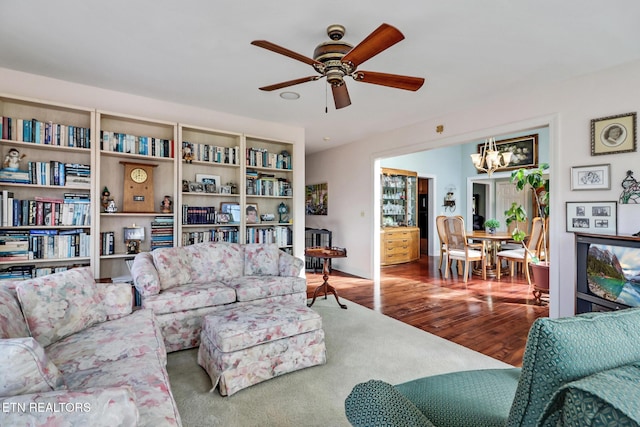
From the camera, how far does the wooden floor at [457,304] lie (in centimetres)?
292

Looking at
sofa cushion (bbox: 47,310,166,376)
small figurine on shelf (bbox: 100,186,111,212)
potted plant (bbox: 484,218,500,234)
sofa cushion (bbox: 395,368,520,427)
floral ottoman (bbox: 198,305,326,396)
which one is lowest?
floral ottoman (bbox: 198,305,326,396)

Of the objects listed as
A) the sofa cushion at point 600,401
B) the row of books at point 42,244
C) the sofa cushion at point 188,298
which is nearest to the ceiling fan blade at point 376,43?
the sofa cushion at point 600,401

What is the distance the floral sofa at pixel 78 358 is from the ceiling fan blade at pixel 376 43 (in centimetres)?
189

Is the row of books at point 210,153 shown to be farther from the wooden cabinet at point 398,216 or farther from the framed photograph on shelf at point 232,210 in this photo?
the wooden cabinet at point 398,216

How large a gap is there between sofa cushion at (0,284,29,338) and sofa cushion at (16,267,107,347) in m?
0.06

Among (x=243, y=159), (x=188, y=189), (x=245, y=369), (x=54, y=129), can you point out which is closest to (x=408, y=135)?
(x=243, y=159)

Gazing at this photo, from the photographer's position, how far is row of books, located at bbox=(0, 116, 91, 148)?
2.85m

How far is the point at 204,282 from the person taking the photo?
3.11 metres

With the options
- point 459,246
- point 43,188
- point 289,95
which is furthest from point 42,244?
point 459,246

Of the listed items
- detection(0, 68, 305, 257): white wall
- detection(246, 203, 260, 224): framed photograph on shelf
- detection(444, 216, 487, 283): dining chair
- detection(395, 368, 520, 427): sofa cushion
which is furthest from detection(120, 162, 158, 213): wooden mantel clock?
detection(444, 216, 487, 283): dining chair

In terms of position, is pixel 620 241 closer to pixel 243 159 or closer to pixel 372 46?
pixel 372 46

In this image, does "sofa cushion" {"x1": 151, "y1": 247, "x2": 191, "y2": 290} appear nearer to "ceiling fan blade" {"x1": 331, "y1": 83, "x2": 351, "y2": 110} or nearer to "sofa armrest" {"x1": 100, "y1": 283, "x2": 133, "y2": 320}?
"sofa armrest" {"x1": 100, "y1": 283, "x2": 133, "y2": 320}

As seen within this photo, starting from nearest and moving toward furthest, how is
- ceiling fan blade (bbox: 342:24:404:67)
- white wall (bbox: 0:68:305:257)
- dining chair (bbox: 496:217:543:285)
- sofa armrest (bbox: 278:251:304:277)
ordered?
ceiling fan blade (bbox: 342:24:404:67), white wall (bbox: 0:68:305:257), sofa armrest (bbox: 278:251:304:277), dining chair (bbox: 496:217:543:285)

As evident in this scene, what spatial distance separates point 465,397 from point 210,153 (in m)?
3.65
